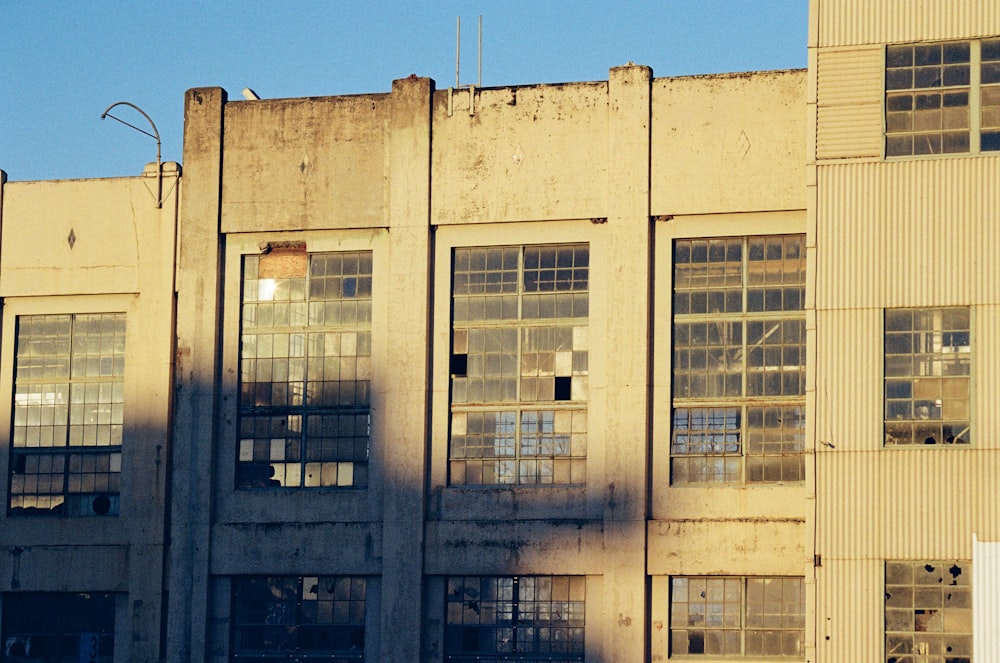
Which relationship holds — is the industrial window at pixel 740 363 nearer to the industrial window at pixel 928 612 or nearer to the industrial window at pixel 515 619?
the industrial window at pixel 515 619

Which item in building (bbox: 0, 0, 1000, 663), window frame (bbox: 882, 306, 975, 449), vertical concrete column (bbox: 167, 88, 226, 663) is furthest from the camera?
vertical concrete column (bbox: 167, 88, 226, 663)

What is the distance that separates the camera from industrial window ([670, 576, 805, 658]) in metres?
26.7

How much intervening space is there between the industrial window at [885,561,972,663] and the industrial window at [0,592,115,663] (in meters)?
14.6

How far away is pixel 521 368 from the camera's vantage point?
28328mm

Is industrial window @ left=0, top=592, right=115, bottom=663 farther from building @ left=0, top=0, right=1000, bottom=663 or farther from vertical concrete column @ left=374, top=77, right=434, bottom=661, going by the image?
vertical concrete column @ left=374, top=77, right=434, bottom=661

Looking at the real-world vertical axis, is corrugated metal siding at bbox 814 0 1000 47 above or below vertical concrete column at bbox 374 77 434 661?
above

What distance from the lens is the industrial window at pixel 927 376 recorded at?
78.7ft

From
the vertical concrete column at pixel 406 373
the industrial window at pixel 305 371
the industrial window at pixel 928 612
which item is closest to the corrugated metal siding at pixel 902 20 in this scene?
the vertical concrete column at pixel 406 373

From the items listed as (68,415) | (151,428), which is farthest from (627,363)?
(68,415)

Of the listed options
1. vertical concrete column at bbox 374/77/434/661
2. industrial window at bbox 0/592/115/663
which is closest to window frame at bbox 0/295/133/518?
industrial window at bbox 0/592/115/663

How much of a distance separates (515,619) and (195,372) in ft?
24.8

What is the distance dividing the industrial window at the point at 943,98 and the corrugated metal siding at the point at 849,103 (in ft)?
0.63

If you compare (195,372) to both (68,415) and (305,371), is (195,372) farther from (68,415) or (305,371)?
(68,415)

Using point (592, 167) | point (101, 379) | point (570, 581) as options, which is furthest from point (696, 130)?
point (101, 379)
